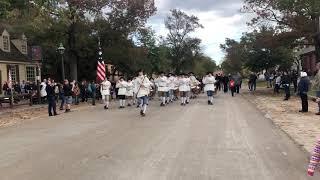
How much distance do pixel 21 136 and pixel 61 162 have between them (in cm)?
588

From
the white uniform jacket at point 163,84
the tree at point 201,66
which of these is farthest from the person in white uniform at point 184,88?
the tree at point 201,66

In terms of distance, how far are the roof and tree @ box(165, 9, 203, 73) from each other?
5259 centimetres

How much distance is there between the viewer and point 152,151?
12.3m

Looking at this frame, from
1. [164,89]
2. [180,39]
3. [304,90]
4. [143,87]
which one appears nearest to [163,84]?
[164,89]

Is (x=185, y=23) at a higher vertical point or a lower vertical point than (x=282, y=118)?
higher

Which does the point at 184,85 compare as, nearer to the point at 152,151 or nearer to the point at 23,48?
the point at 152,151

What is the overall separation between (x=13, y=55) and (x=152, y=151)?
38358mm

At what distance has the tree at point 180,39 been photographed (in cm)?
10162

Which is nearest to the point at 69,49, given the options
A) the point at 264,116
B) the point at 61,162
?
the point at 264,116

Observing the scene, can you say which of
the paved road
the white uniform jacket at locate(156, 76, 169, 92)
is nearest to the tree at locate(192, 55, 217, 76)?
the white uniform jacket at locate(156, 76, 169, 92)

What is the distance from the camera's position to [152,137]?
15.0m

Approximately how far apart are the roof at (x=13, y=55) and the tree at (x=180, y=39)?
173 ft

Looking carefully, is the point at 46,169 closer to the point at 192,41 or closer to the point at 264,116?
the point at 264,116

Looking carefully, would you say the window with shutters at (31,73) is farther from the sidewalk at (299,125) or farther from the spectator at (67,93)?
the sidewalk at (299,125)
